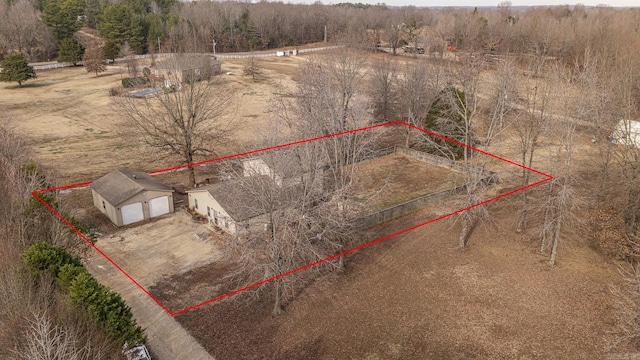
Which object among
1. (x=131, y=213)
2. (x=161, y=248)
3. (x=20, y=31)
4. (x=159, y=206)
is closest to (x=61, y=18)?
(x=20, y=31)

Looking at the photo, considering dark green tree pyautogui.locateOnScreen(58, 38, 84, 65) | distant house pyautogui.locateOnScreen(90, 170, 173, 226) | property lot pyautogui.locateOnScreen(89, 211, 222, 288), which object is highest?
dark green tree pyautogui.locateOnScreen(58, 38, 84, 65)

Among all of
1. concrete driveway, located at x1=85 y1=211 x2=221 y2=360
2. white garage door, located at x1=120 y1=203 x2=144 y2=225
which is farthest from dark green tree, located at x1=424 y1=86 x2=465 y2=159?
white garage door, located at x1=120 y1=203 x2=144 y2=225

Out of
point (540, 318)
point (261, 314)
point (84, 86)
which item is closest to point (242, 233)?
point (261, 314)

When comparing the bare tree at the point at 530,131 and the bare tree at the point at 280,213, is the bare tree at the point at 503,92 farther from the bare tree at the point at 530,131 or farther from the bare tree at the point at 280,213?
the bare tree at the point at 280,213

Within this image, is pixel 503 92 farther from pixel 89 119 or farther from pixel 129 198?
pixel 89 119

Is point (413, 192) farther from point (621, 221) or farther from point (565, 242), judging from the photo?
point (621, 221)

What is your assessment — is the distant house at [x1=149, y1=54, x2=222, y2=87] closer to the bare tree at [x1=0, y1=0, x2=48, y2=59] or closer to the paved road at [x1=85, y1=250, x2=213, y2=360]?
the paved road at [x1=85, y1=250, x2=213, y2=360]

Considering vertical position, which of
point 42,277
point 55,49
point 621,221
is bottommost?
point 621,221
